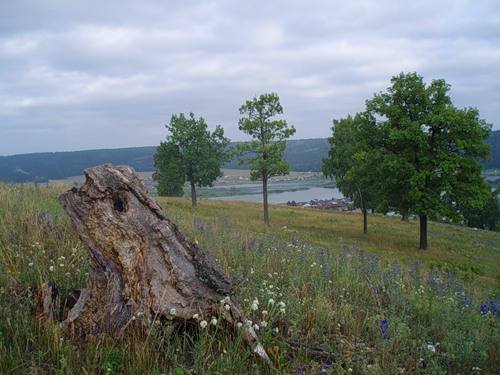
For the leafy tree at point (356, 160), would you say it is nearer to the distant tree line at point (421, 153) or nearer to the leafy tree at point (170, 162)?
the distant tree line at point (421, 153)

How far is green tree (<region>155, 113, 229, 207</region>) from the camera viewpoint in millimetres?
44688

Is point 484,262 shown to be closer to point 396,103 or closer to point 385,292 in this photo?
point 396,103

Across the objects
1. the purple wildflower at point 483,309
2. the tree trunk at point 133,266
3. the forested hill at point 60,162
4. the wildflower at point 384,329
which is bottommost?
the purple wildflower at point 483,309

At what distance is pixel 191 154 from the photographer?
4459 cm

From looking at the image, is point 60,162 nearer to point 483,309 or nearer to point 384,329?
point 483,309

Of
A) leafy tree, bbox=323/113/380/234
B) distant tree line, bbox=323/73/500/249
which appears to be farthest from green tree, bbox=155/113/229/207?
distant tree line, bbox=323/73/500/249

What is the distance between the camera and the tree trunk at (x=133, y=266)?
12.6 ft

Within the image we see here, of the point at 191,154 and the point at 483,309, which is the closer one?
the point at 483,309

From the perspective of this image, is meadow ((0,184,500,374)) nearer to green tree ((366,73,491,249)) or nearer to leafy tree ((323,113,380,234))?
green tree ((366,73,491,249))

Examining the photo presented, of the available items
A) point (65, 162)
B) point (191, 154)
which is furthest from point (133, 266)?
point (65, 162)

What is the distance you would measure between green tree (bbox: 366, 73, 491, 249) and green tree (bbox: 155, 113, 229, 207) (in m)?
20.3

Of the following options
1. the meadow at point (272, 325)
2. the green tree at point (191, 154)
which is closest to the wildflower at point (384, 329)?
the meadow at point (272, 325)

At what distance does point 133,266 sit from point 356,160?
102 ft

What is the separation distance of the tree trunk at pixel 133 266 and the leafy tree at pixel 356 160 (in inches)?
1042
